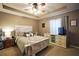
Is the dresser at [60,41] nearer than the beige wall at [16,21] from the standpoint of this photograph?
No

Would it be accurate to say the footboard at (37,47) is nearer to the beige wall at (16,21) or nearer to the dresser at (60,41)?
the dresser at (60,41)

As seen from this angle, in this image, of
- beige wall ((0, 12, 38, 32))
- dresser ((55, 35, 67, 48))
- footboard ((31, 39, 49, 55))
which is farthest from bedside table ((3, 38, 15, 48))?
dresser ((55, 35, 67, 48))

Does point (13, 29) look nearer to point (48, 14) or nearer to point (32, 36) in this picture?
point (32, 36)

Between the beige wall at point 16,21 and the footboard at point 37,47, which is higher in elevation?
the beige wall at point 16,21

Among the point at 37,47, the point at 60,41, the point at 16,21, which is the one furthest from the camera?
the point at 60,41

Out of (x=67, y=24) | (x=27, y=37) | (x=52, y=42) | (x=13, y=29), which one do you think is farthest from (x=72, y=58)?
(x=67, y=24)

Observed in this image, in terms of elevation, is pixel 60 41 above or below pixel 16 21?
below

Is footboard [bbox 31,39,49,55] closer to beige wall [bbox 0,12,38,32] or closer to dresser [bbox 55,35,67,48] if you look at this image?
dresser [bbox 55,35,67,48]

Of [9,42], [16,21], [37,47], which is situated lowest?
[37,47]

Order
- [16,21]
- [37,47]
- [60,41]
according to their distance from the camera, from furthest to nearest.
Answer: [60,41], [37,47], [16,21]

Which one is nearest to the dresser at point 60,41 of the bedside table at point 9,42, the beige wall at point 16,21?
the beige wall at point 16,21

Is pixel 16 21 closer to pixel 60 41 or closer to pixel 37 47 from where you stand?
pixel 37 47

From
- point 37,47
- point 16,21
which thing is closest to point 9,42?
point 16,21

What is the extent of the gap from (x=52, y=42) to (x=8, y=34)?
1.30m
